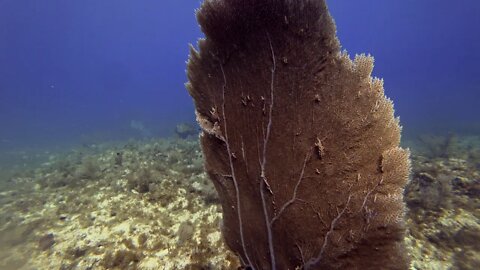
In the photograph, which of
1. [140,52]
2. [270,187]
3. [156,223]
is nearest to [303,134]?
[270,187]

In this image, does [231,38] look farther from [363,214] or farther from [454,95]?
[454,95]

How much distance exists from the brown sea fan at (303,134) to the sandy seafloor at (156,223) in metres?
1.56

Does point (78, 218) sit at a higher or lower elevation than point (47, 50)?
lower

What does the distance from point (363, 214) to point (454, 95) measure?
263 feet

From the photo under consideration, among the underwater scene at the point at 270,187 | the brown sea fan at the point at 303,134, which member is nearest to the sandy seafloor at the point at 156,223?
the underwater scene at the point at 270,187

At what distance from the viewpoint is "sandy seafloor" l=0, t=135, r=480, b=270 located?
3863 mm

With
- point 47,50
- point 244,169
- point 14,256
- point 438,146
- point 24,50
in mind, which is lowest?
point 14,256

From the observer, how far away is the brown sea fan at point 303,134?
2.16 m

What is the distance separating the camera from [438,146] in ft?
40.9

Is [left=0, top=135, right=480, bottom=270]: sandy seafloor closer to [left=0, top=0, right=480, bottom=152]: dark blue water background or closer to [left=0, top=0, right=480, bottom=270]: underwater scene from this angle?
[left=0, top=0, right=480, bottom=270]: underwater scene

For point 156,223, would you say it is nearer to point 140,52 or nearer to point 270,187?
point 270,187

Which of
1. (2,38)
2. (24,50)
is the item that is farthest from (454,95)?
(24,50)

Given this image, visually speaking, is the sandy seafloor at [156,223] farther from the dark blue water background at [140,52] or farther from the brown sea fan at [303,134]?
the dark blue water background at [140,52]

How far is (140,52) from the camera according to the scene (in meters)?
193
